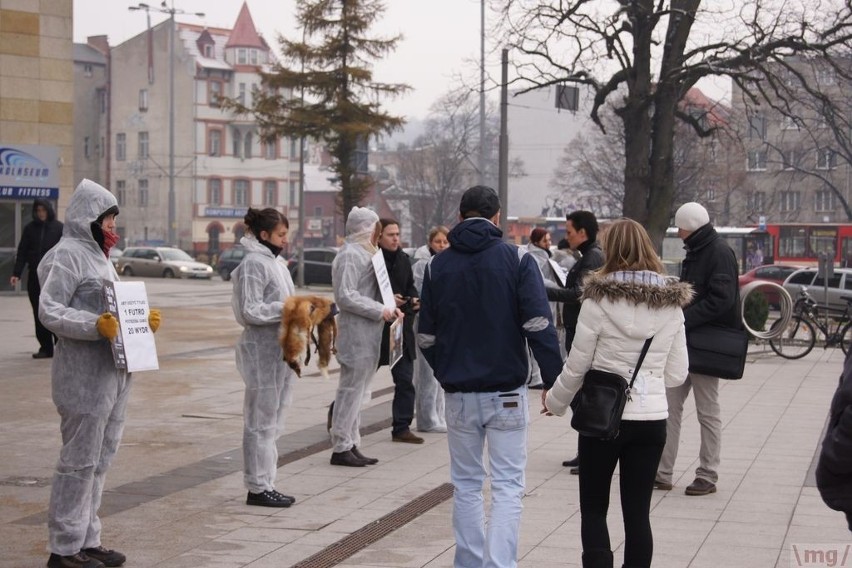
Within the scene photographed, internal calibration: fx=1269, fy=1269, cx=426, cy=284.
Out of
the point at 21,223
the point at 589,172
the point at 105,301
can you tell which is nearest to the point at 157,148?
the point at 589,172

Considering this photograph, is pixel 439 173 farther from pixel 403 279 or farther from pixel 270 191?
pixel 403 279

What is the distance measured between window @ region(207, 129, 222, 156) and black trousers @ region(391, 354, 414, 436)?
7272 cm

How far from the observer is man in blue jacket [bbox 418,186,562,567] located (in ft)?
18.8

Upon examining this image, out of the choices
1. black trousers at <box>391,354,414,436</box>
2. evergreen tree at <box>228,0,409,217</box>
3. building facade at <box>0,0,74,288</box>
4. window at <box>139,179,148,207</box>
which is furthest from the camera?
window at <box>139,179,148,207</box>

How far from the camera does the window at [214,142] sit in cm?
8125

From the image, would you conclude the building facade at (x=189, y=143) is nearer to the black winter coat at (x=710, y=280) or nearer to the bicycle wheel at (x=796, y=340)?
the bicycle wheel at (x=796, y=340)

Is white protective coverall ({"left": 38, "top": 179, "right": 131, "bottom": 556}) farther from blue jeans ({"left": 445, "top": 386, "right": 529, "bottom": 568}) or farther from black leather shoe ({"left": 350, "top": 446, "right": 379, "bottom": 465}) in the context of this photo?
black leather shoe ({"left": 350, "top": 446, "right": 379, "bottom": 465})

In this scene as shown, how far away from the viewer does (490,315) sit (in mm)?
5750

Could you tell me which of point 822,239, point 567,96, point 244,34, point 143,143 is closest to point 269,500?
point 567,96

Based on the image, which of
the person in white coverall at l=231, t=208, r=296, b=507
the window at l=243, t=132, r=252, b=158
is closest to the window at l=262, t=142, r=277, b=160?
the window at l=243, t=132, r=252, b=158

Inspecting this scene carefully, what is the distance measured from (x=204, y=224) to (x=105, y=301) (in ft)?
251

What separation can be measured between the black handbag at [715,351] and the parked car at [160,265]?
41675mm

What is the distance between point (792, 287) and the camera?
34344mm

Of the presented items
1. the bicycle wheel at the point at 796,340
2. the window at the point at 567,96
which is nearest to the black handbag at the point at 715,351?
the bicycle wheel at the point at 796,340
